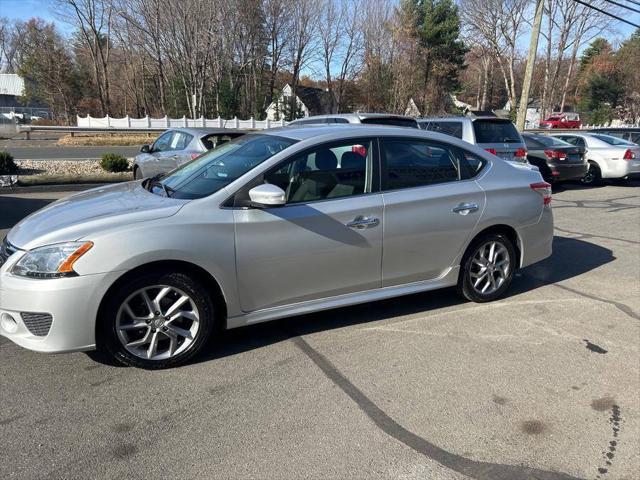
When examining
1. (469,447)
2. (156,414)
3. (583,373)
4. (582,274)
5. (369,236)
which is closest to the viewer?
(469,447)

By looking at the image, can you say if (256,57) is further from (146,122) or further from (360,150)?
(360,150)

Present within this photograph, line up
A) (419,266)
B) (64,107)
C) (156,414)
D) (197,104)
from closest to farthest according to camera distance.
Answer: (156,414)
(419,266)
(197,104)
(64,107)

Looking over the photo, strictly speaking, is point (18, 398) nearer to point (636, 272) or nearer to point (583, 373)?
point (583, 373)

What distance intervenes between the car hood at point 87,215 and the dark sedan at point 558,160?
11624 mm

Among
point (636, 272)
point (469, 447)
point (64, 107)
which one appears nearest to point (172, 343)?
point (469, 447)

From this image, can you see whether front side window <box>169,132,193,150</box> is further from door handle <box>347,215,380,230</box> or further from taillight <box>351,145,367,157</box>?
door handle <box>347,215,380,230</box>

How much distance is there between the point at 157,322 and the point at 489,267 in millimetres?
3143

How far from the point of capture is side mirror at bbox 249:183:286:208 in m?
3.47

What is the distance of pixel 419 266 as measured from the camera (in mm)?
4418

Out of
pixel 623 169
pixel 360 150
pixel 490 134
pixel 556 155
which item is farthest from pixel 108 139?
pixel 360 150

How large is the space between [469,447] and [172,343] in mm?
2046

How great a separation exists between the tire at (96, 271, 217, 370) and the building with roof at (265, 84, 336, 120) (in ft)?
151

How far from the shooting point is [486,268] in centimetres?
486

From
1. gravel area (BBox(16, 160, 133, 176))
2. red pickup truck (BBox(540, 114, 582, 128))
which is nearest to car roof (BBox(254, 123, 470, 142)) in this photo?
gravel area (BBox(16, 160, 133, 176))
